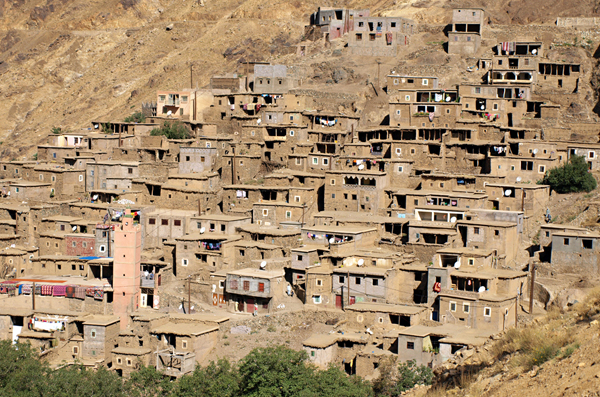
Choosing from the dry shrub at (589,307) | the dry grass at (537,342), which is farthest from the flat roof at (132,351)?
the dry shrub at (589,307)

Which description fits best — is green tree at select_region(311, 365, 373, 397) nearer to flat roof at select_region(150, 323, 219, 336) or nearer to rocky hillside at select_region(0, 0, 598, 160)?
flat roof at select_region(150, 323, 219, 336)

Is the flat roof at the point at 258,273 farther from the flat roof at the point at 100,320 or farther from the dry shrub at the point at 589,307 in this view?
the dry shrub at the point at 589,307

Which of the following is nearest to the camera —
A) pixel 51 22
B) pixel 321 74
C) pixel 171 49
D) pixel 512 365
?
pixel 512 365

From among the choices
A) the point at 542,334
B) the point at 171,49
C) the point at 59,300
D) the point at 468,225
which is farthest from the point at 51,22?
the point at 542,334

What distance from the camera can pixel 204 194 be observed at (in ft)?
133

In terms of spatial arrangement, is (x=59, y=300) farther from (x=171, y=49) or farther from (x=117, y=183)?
(x=171, y=49)

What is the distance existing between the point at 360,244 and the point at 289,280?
10.2ft

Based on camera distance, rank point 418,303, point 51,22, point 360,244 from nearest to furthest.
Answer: point 418,303 → point 360,244 → point 51,22

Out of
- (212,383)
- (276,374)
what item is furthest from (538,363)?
(212,383)

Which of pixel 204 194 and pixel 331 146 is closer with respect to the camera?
pixel 204 194

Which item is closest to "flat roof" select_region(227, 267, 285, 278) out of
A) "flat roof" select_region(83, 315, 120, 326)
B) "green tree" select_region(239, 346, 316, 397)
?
"flat roof" select_region(83, 315, 120, 326)

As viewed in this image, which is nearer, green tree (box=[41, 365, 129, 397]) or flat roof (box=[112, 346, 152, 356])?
green tree (box=[41, 365, 129, 397])

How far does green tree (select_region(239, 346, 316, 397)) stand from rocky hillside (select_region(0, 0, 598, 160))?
88.8 ft

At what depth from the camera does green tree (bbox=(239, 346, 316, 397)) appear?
2688 cm
